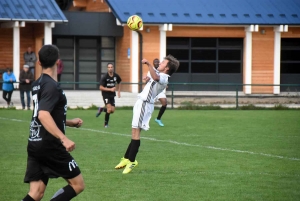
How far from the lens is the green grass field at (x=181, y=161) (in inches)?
409

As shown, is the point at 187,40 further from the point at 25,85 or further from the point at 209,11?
the point at 25,85

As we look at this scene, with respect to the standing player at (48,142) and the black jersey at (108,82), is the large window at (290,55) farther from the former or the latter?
the standing player at (48,142)

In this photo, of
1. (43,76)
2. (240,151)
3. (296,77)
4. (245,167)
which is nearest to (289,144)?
(240,151)

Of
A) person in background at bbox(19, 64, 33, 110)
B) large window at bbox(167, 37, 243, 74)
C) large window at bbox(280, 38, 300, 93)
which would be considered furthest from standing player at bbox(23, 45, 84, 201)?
large window at bbox(280, 38, 300, 93)

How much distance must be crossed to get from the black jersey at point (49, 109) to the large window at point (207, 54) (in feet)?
100

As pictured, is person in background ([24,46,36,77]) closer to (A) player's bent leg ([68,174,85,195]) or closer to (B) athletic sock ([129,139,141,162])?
(B) athletic sock ([129,139,141,162])

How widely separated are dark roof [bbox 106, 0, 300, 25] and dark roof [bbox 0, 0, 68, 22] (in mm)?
2862

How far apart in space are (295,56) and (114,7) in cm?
1008

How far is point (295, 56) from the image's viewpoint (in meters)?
39.4

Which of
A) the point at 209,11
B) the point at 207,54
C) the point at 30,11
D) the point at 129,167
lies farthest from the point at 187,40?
the point at 129,167

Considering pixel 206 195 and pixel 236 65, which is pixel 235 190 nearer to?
pixel 206 195

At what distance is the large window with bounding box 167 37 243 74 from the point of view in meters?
37.9

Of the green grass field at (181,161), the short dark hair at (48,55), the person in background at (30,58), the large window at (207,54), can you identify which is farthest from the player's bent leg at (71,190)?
the large window at (207,54)

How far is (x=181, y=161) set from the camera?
1374cm
